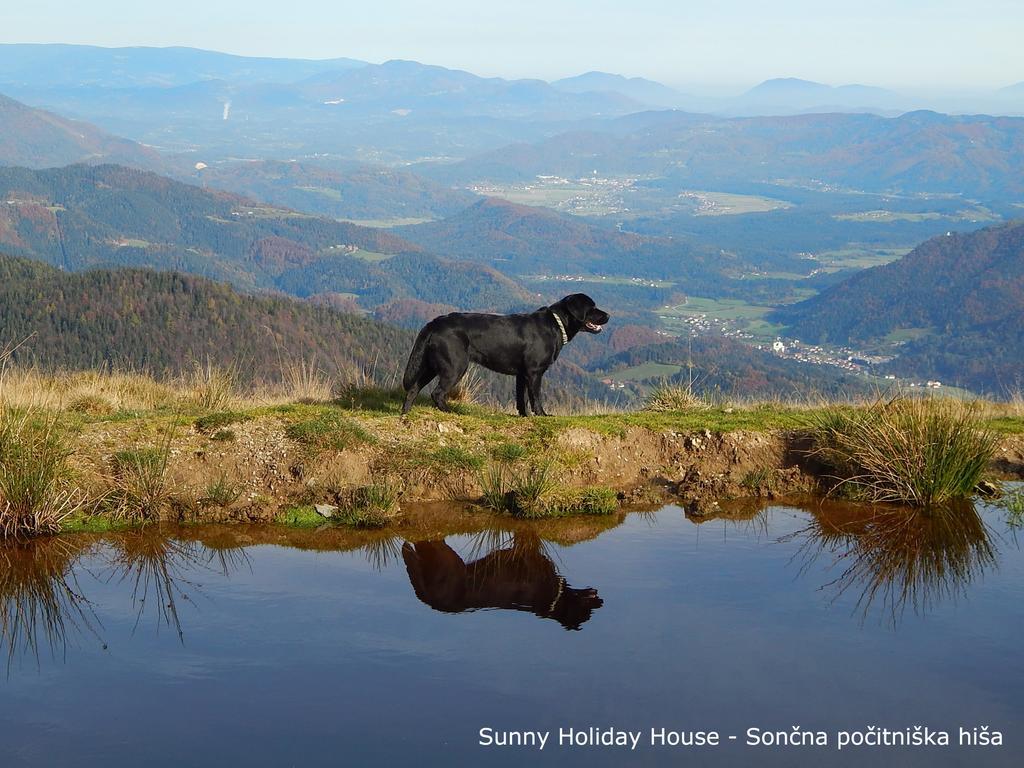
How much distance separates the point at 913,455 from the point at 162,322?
84.0m

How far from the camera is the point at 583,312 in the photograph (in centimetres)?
1366

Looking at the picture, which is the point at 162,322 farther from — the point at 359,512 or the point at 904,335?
the point at 904,335

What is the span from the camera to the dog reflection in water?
8.18 metres

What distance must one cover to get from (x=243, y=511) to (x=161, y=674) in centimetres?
396

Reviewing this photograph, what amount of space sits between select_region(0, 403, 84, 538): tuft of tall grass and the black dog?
13.6ft

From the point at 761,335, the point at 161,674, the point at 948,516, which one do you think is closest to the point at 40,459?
the point at 161,674

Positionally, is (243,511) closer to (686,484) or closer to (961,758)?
(686,484)

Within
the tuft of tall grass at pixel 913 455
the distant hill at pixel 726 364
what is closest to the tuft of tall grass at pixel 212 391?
the tuft of tall grass at pixel 913 455

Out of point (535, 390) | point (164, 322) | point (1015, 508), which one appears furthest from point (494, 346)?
point (164, 322)

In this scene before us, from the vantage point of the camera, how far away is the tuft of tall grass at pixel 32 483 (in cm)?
981

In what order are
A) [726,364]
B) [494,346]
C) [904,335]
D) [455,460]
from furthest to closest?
[904,335], [726,364], [494,346], [455,460]

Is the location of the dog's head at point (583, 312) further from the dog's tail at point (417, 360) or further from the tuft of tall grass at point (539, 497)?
the tuft of tall grass at point (539, 497)

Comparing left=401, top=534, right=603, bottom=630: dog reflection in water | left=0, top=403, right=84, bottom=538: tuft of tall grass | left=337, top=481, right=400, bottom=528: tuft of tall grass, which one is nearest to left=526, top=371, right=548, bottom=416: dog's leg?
left=337, top=481, right=400, bottom=528: tuft of tall grass

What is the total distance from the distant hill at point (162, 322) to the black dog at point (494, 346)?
64.5 meters
